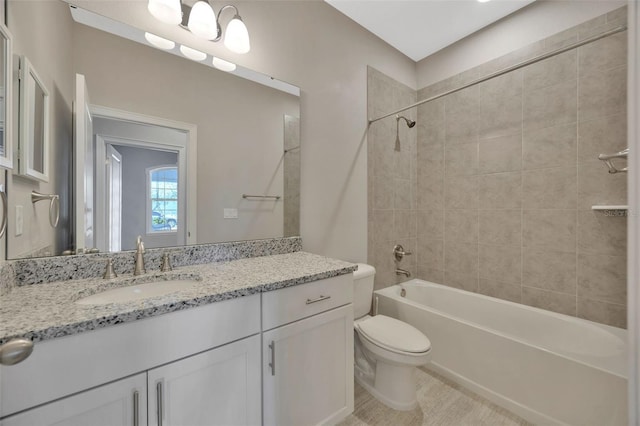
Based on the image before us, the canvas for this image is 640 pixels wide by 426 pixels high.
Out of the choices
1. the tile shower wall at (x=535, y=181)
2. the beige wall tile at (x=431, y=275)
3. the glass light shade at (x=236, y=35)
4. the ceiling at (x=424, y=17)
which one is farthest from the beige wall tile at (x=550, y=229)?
the glass light shade at (x=236, y=35)

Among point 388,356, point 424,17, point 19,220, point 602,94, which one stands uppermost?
point 424,17

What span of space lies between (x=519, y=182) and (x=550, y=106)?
0.56 metres

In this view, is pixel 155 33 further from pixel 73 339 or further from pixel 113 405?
pixel 113 405

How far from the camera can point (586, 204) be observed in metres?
1.72

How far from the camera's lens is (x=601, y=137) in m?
1.65

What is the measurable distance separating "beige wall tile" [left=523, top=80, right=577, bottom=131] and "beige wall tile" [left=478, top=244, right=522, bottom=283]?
952 mm

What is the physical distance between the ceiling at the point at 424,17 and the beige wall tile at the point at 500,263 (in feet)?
5.99

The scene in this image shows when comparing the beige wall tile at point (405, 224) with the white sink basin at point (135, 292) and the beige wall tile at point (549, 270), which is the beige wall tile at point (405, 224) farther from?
the white sink basin at point (135, 292)

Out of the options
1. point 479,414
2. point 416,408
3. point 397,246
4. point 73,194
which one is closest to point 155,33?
point 73,194

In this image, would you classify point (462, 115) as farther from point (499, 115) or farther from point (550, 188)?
point (550, 188)

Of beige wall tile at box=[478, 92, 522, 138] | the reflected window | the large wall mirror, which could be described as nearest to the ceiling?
beige wall tile at box=[478, 92, 522, 138]

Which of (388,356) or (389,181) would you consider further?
(389,181)

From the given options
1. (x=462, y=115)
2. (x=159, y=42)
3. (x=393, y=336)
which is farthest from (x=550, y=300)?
(x=159, y=42)

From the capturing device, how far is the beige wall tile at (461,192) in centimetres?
226
